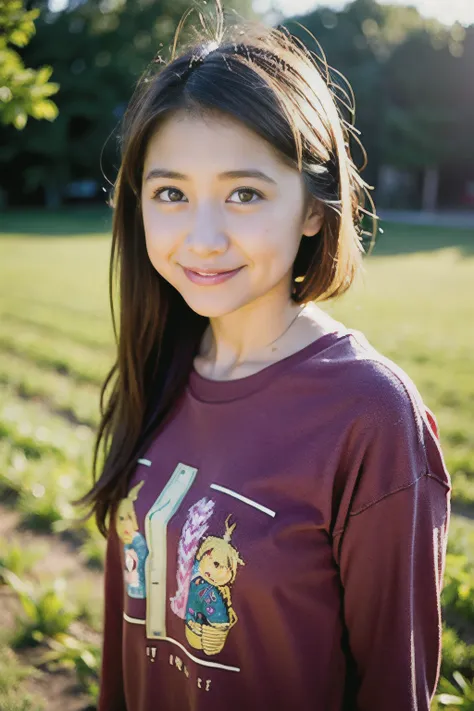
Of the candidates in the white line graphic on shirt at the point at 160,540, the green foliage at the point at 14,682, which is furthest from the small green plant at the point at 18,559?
the white line graphic on shirt at the point at 160,540

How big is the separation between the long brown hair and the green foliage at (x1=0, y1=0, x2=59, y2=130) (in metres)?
1.16

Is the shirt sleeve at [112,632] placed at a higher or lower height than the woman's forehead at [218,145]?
lower

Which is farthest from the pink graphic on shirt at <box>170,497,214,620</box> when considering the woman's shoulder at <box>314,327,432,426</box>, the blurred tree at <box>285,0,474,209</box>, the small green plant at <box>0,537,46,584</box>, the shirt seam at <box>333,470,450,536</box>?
the blurred tree at <box>285,0,474,209</box>

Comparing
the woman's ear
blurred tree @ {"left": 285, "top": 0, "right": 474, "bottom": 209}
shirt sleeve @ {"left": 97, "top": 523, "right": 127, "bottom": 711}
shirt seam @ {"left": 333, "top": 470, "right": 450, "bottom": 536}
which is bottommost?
shirt sleeve @ {"left": 97, "top": 523, "right": 127, "bottom": 711}

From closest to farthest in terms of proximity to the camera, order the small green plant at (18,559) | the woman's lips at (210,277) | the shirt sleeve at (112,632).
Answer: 1. the woman's lips at (210,277)
2. the shirt sleeve at (112,632)
3. the small green plant at (18,559)

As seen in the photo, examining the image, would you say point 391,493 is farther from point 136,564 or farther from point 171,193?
point 171,193

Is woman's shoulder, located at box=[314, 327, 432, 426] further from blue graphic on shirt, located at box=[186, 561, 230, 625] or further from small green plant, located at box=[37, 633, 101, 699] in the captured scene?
small green plant, located at box=[37, 633, 101, 699]

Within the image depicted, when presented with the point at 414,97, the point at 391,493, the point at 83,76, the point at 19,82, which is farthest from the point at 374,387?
the point at 83,76

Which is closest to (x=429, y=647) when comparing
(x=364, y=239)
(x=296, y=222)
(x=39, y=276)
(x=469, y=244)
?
(x=296, y=222)

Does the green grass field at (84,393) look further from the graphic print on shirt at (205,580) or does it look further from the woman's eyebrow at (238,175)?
the graphic print on shirt at (205,580)

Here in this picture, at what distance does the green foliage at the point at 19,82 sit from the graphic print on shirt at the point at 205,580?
79.6 inches

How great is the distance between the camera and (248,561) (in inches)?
57.2

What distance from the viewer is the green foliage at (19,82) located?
2.85 metres

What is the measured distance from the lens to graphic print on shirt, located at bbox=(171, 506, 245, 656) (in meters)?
1.49
